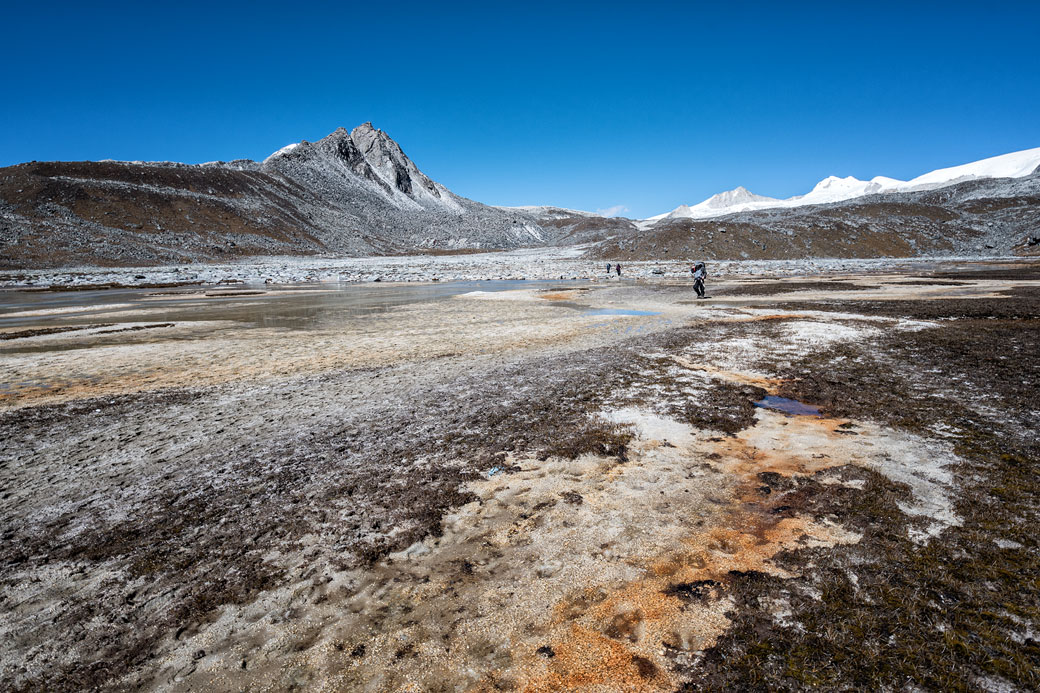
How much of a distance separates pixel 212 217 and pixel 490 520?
145381 millimetres

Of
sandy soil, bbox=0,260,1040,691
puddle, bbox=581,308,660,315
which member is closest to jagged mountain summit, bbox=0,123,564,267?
puddle, bbox=581,308,660,315

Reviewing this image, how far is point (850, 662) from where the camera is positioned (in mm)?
3152

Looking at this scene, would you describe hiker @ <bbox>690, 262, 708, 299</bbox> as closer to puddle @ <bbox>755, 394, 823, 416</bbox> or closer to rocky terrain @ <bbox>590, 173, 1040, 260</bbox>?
puddle @ <bbox>755, 394, 823, 416</bbox>

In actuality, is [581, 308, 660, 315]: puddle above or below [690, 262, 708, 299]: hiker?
below

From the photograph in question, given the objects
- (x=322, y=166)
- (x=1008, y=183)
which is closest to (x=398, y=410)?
(x=1008, y=183)

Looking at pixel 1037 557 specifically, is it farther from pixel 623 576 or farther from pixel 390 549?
pixel 390 549

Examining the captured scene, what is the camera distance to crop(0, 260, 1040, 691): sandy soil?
338 centimetres

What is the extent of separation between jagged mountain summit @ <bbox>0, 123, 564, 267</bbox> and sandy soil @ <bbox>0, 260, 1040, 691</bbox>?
10178 cm

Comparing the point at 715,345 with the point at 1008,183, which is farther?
A: the point at 1008,183

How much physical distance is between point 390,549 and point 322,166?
219 meters

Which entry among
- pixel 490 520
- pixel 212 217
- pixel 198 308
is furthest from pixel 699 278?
pixel 212 217

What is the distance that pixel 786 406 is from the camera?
855 centimetres

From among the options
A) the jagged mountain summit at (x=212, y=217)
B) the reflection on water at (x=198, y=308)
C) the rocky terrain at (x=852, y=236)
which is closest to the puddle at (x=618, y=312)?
the reflection on water at (x=198, y=308)

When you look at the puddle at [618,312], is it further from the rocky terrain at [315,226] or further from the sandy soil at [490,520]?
the rocky terrain at [315,226]
